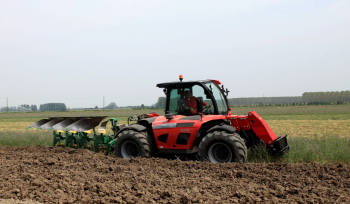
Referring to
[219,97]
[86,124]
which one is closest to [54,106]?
[86,124]

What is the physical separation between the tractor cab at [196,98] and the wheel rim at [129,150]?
52.1 inches

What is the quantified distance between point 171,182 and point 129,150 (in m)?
2.82

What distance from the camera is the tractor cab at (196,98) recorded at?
7602 millimetres

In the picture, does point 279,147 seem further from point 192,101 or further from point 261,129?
point 192,101

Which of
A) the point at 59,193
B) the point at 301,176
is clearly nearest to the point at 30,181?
the point at 59,193

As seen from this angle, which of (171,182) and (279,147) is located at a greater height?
(279,147)

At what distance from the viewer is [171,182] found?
18.2 ft

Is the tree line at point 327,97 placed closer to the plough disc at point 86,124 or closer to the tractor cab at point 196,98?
the plough disc at point 86,124

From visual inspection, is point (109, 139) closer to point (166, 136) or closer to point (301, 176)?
point (166, 136)

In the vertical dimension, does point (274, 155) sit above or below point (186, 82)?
below

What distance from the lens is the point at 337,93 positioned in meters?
81.9

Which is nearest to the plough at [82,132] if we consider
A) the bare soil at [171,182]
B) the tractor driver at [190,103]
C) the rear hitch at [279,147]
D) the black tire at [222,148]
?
the bare soil at [171,182]

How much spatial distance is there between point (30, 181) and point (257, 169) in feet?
15.2

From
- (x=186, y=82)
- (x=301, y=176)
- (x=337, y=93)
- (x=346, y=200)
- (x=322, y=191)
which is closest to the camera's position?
(x=346, y=200)
